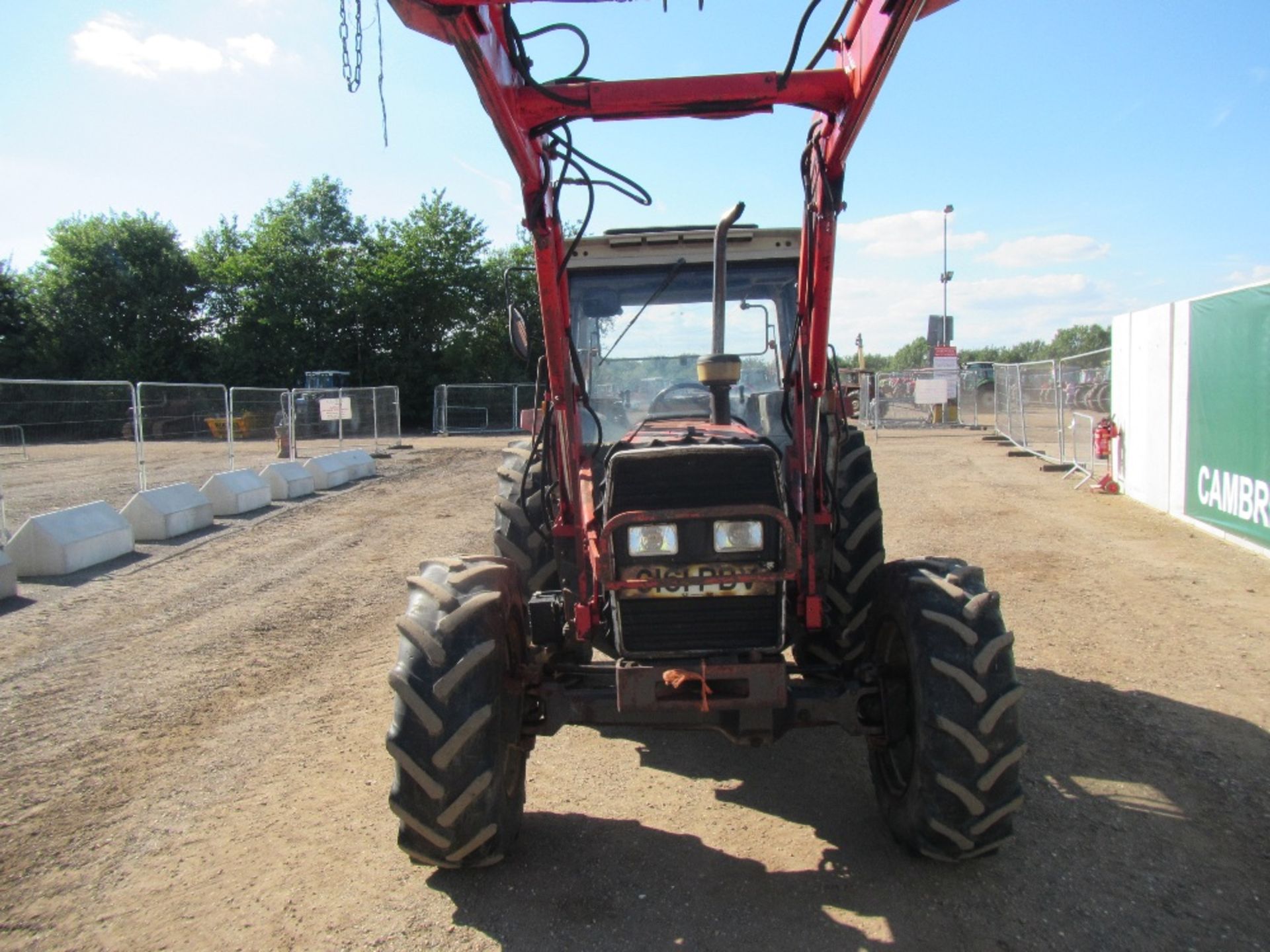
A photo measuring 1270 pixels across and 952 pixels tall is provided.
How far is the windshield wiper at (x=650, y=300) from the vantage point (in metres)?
5.02

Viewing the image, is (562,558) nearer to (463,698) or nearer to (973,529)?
(463,698)

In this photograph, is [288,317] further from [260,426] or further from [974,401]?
[974,401]

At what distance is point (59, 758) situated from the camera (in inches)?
180

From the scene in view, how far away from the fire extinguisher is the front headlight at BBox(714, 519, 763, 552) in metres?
A: 11.8

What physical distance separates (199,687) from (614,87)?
176 inches

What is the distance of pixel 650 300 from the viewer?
5145 mm

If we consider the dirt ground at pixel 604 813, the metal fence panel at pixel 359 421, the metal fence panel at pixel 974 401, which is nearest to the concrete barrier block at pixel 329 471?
the metal fence panel at pixel 359 421

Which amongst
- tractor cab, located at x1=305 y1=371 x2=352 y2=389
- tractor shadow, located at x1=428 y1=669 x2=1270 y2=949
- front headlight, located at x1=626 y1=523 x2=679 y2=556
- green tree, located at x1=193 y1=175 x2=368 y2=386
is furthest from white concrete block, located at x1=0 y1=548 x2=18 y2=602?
green tree, located at x1=193 y1=175 x2=368 y2=386

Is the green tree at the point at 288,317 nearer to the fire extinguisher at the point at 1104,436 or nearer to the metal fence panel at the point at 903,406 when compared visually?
the metal fence panel at the point at 903,406

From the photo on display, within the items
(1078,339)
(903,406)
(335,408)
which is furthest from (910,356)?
(335,408)

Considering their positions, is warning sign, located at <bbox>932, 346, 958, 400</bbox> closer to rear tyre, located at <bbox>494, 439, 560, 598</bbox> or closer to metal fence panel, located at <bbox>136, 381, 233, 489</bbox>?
metal fence panel, located at <bbox>136, 381, 233, 489</bbox>

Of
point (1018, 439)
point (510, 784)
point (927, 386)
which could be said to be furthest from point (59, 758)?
point (927, 386)

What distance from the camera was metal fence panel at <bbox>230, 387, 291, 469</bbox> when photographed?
16344mm

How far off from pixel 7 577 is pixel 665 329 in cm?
643
